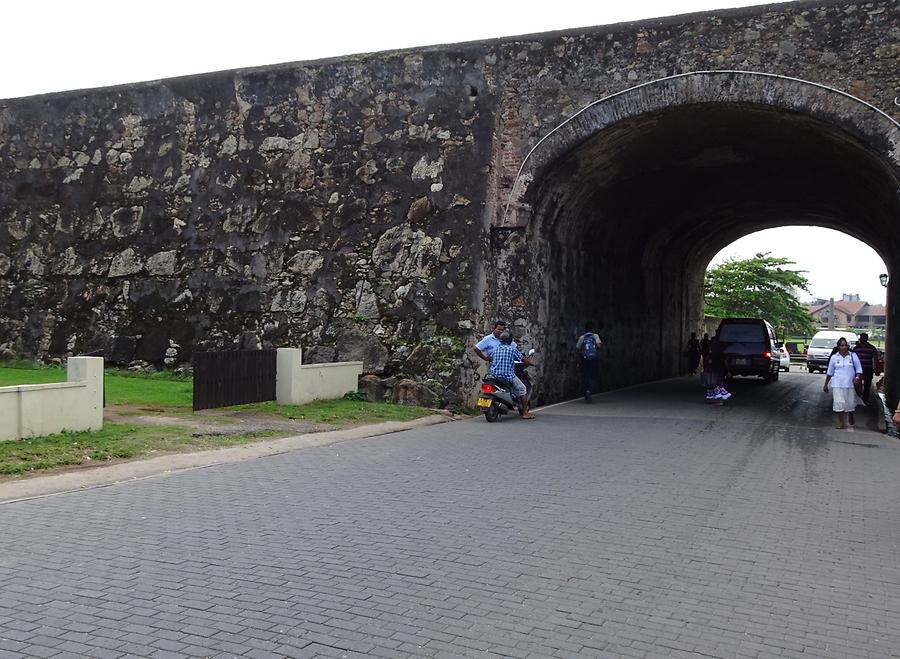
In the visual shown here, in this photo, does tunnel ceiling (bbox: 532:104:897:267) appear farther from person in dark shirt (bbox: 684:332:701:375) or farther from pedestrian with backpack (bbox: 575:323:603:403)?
person in dark shirt (bbox: 684:332:701:375)

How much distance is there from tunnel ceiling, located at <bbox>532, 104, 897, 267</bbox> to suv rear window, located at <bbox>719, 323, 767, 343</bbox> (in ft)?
11.1

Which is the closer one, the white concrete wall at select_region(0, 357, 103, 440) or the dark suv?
the white concrete wall at select_region(0, 357, 103, 440)

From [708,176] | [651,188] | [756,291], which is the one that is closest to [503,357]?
[651,188]

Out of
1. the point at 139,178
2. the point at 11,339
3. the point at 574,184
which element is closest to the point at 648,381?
the point at 574,184

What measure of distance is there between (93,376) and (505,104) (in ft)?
27.2

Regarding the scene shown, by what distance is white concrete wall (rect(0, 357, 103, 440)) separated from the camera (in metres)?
8.75

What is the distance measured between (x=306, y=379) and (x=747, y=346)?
14877 millimetres

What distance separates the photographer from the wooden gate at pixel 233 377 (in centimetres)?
1226

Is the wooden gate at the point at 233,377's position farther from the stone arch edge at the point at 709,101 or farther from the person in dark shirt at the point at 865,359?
the person in dark shirt at the point at 865,359

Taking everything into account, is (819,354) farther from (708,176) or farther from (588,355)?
(588,355)

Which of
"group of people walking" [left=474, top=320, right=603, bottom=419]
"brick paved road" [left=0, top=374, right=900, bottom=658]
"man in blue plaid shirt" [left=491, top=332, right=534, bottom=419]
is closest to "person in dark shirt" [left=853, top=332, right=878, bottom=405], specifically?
"group of people walking" [left=474, top=320, right=603, bottom=419]

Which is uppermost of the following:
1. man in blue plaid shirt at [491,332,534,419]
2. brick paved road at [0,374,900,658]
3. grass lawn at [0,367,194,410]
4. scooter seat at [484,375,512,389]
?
man in blue plaid shirt at [491,332,534,419]

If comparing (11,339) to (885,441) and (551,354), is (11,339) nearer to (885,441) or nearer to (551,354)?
(551,354)

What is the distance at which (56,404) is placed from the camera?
9.32 m
